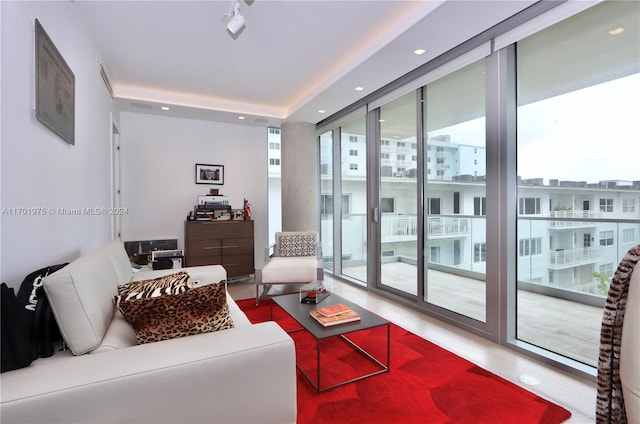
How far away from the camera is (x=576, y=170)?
225 cm

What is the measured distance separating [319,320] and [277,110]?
3891mm

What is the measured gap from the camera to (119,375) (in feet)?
3.58

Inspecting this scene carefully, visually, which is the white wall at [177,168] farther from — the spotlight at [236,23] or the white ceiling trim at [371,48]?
the spotlight at [236,23]

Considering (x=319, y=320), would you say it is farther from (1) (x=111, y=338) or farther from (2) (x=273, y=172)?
(2) (x=273, y=172)

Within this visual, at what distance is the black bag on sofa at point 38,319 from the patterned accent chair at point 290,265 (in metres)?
2.56

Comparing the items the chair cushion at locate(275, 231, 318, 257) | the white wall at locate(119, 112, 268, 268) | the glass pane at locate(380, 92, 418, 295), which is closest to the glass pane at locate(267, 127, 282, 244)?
the white wall at locate(119, 112, 268, 268)

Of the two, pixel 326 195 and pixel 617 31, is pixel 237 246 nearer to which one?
pixel 326 195

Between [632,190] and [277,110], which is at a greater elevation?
[277,110]

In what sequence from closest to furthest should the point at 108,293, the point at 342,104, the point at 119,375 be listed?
the point at 119,375, the point at 108,293, the point at 342,104

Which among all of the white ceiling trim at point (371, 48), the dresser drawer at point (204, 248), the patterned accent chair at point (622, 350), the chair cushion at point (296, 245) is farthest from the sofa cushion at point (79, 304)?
the dresser drawer at point (204, 248)

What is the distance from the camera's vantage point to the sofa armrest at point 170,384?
3.30 feet

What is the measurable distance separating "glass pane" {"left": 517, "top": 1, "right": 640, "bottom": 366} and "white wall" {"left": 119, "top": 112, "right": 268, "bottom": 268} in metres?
4.19

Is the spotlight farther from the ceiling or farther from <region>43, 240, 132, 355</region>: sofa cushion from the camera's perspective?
<region>43, 240, 132, 355</region>: sofa cushion

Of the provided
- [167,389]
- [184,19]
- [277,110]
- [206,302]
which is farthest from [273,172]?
[167,389]
